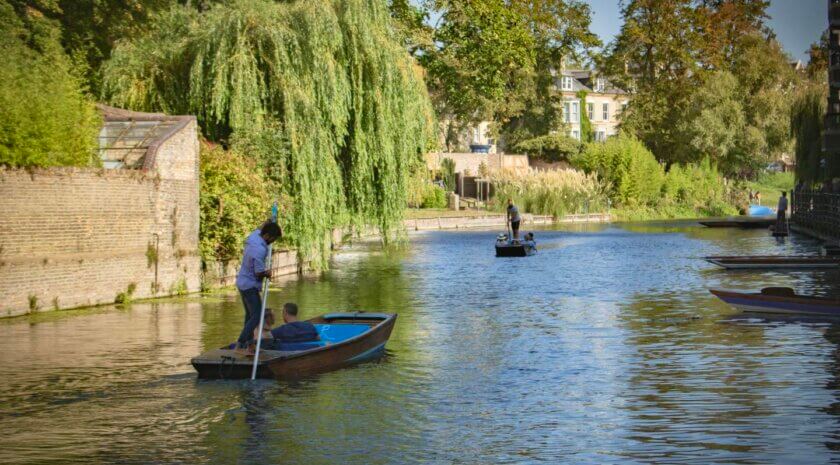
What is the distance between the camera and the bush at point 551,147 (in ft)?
287

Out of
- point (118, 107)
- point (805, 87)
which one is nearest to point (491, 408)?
point (118, 107)

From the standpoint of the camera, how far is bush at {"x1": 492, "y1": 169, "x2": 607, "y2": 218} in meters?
71.2

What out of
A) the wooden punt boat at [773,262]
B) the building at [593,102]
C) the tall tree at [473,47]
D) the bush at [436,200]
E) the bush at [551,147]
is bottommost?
the wooden punt boat at [773,262]

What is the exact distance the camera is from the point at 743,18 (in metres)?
83.8

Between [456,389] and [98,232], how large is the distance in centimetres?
1131

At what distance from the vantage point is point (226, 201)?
27172 mm

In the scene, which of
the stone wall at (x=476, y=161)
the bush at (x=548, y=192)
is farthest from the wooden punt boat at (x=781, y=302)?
the stone wall at (x=476, y=161)

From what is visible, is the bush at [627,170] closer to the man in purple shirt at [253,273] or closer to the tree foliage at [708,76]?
the tree foliage at [708,76]

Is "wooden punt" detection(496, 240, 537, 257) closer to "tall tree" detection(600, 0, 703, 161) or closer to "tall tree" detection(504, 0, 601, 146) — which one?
"tall tree" detection(504, 0, 601, 146)

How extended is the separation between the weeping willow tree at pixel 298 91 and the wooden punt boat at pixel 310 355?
11.1 m

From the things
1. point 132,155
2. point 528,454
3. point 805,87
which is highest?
point 805,87

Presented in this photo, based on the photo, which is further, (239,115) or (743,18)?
(743,18)

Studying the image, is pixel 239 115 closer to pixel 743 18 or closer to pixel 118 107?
pixel 118 107

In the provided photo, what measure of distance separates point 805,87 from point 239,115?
114 ft
